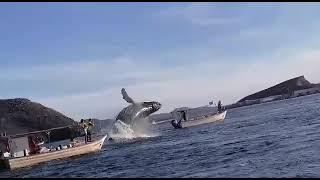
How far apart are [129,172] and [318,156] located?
10506mm

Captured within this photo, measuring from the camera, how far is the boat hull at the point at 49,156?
45.4 m

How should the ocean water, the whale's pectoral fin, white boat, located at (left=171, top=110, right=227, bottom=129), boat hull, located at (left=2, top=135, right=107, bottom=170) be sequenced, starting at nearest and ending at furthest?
the ocean water → boat hull, located at (left=2, top=135, right=107, bottom=170) → the whale's pectoral fin → white boat, located at (left=171, top=110, right=227, bottom=129)

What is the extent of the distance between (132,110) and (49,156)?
2467 centimetres

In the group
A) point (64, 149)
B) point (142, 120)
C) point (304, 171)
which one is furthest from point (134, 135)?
point (304, 171)

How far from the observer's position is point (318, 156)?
27.2 metres

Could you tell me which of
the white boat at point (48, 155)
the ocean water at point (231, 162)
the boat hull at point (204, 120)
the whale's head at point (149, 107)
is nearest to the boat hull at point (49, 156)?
the white boat at point (48, 155)

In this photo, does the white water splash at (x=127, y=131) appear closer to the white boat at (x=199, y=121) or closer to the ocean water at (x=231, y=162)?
the white boat at (x=199, y=121)

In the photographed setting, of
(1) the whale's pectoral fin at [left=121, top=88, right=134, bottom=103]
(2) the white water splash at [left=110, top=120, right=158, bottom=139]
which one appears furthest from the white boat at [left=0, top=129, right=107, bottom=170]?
(1) the whale's pectoral fin at [left=121, top=88, right=134, bottom=103]

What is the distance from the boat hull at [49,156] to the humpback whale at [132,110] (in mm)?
16795

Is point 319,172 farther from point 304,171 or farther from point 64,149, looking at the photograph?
point 64,149

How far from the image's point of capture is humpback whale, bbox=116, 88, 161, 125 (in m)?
71.4

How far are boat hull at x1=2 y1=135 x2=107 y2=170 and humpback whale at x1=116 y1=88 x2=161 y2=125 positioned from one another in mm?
16795

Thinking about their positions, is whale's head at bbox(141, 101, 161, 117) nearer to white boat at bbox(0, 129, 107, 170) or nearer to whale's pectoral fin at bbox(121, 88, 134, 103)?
whale's pectoral fin at bbox(121, 88, 134, 103)

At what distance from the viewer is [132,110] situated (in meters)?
71.6
